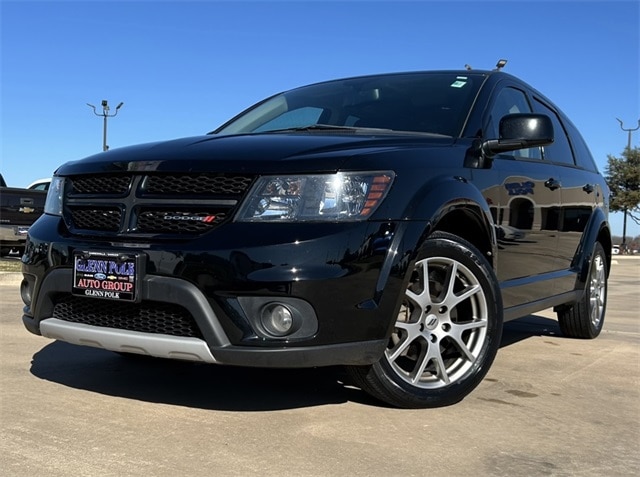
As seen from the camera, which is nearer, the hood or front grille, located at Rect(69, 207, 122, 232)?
the hood

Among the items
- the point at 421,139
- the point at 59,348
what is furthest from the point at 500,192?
the point at 59,348

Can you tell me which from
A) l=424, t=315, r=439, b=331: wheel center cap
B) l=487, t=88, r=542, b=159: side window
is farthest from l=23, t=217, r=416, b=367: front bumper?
l=487, t=88, r=542, b=159: side window

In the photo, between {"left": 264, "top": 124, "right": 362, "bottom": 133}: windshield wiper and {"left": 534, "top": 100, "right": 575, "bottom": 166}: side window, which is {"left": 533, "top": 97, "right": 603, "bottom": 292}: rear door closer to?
{"left": 534, "top": 100, "right": 575, "bottom": 166}: side window

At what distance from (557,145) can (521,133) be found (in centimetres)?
169

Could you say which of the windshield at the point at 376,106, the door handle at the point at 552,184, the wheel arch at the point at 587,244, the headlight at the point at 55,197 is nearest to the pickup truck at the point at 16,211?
the windshield at the point at 376,106

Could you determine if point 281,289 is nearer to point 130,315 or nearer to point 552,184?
point 130,315

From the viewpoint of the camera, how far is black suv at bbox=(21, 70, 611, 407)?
2.79 meters

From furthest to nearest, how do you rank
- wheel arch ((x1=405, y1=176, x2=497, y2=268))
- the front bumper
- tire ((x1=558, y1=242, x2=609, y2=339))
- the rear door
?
tire ((x1=558, y1=242, x2=609, y2=339)), the rear door, wheel arch ((x1=405, y1=176, x2=497, y2=268)), the front bumper

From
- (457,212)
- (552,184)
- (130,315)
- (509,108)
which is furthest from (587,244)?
(130,315)

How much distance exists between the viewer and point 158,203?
298 cm

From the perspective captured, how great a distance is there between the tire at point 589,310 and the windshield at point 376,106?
2.18 m

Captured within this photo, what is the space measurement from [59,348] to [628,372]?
3572mm

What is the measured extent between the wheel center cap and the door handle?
5.76 ft

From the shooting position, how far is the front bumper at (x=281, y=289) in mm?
2754
